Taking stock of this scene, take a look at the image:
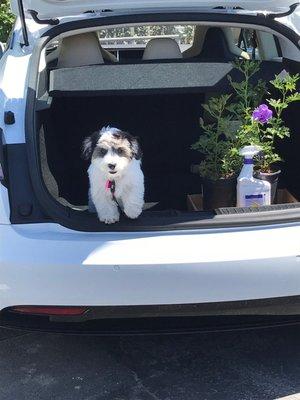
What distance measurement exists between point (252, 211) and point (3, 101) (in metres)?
→ 1.21

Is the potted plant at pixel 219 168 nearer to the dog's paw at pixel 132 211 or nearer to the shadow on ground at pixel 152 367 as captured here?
the dog's paw at pixel 132 211

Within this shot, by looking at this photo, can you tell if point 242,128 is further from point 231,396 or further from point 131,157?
point 231,396

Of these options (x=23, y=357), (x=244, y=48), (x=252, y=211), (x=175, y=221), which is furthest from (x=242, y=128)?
(x=244, y=48)

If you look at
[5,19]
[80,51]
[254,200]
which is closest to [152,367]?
[254,200]

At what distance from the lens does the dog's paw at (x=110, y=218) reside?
2.45 metres

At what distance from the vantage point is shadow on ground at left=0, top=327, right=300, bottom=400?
2650 millimetres

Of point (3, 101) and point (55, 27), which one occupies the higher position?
point (55, 27)

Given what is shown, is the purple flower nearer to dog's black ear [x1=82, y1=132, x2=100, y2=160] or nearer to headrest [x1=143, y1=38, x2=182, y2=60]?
dog's black ear [x1=82, y1=132, x2=100, y2=160]

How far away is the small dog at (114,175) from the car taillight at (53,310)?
377 millimetres

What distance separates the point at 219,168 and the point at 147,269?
34.8 inches

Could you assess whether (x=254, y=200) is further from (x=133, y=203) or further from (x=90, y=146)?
(x=90, y=146)

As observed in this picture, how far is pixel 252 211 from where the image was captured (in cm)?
250

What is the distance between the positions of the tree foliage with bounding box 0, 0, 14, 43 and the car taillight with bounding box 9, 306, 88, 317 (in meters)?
6.32

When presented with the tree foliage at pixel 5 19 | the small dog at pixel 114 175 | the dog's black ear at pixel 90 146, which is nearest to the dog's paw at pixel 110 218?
the small dog at pixel 114 175
